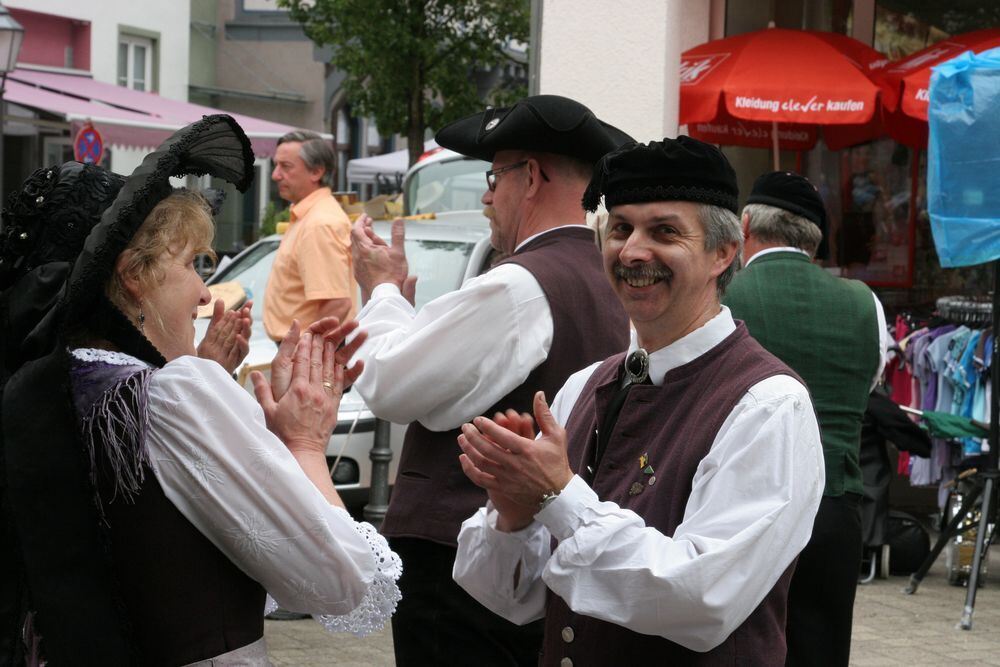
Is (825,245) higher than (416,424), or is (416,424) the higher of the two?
(825,245)

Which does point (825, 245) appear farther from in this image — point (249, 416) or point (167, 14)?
point (167, 14)

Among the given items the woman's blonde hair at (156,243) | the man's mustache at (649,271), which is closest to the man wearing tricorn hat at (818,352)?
the man's mustache at (649,271)

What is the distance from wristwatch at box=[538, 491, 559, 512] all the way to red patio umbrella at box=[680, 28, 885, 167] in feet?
21.4

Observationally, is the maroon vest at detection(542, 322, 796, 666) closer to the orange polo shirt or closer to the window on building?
the orange polo shirt

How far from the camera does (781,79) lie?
8.79 metres

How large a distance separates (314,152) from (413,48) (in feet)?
49.2

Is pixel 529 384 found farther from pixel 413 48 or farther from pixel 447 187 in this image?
pixel 413 48

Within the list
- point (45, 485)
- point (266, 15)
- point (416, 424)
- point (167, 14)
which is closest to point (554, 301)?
point (416, 424)

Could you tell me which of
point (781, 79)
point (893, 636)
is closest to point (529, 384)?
point (893, 636)

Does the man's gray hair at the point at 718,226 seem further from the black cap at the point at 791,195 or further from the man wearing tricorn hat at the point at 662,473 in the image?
the black cap at the point at 791,195

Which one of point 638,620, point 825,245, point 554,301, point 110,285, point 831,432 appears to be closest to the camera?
point 638,620

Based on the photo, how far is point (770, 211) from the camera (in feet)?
15.7

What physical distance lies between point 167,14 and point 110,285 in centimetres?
2944

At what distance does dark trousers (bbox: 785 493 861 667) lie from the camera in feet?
14.7
